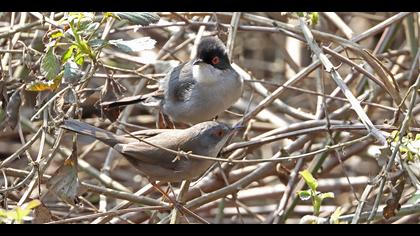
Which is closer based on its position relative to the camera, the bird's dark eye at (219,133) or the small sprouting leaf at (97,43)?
the small sprouting leaf at (97,43)

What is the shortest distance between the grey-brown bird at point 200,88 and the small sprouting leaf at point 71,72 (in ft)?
3.86

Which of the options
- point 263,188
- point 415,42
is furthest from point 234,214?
point 415,42

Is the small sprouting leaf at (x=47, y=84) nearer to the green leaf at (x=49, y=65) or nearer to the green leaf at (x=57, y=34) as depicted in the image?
the green leaf at (x=49, y=65)

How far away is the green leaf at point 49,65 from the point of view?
253cm

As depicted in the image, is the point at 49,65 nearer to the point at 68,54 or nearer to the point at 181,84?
the point at 68,54

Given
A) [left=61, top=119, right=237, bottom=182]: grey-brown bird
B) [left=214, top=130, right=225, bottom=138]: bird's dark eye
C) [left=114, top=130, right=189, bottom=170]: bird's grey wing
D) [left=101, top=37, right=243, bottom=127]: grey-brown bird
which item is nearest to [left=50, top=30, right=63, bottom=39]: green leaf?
[left=61, top=119, right=237, bottom=182]: grey-brown bird

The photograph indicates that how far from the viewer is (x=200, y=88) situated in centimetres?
397

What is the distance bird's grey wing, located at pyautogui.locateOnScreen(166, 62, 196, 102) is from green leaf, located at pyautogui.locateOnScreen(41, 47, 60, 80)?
4.85 feet

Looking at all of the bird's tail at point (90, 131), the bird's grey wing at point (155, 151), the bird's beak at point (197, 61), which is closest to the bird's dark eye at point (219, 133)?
the bird's grey wing at point (155, 151)
